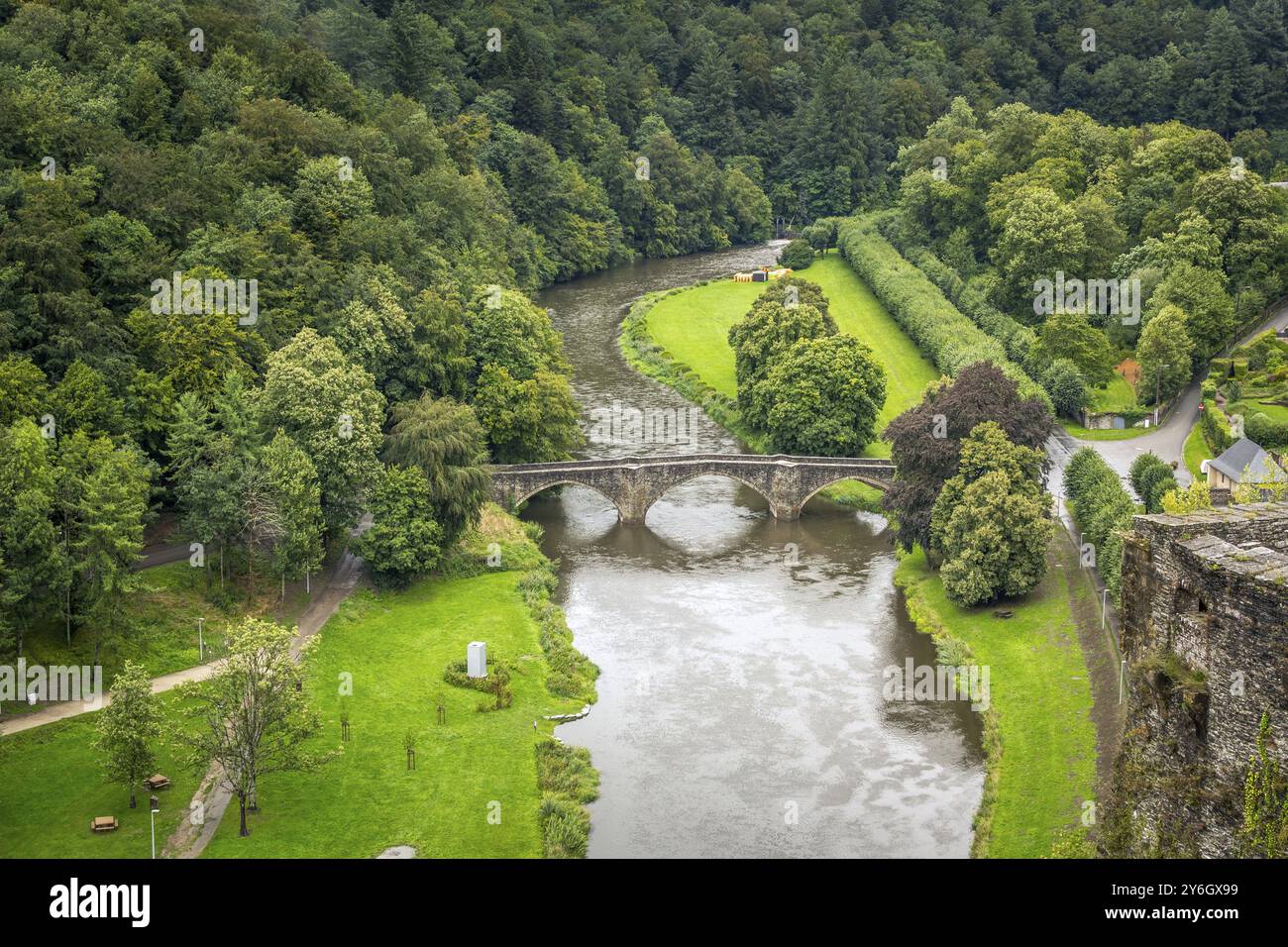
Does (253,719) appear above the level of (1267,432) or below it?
below

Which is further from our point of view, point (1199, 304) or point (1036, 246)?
point (1036, 246)

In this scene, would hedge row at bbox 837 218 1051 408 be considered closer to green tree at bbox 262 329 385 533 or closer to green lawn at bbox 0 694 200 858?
green tree at bbox 262 329 385 533

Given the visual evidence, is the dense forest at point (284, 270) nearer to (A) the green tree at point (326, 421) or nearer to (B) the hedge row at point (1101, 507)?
(A) the green tree at point (326, 421)

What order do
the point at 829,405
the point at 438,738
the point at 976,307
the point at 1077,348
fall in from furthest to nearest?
the point at 976,307 → the point at 1077,348 → the point at 829,405 → the point at 438,738

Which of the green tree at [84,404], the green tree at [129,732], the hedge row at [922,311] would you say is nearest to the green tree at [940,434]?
the hedge row at [922,311]

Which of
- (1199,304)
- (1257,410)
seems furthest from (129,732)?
(1199,304)

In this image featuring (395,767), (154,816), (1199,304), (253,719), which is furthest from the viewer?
(1199,304)

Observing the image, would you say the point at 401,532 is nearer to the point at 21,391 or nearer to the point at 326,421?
the point at 326,421

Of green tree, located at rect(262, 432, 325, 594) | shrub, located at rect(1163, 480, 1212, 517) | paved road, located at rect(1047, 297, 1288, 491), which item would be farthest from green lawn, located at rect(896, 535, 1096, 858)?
green tree, located at rect(262, 432, 325, 594)
